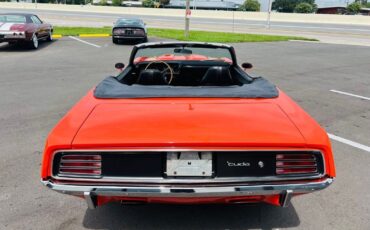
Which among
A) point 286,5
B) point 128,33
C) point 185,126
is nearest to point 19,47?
point 128,33

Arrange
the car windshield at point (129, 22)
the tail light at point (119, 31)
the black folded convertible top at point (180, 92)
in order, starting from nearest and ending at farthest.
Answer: the black folded convertible top at point (180, 92) → the tail light at point (119, 31) → the car windshield at point (129, 22)

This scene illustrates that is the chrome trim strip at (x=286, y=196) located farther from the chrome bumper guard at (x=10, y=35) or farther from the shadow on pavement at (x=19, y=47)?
the shadow on pavement at (x=19, y=47)

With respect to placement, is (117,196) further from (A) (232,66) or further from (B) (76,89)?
(B) (76,89)

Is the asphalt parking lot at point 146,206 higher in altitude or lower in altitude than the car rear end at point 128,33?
lower

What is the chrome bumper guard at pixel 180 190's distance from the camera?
239 centimetres

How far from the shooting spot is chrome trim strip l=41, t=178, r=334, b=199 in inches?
94.2

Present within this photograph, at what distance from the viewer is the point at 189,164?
8.00 feet

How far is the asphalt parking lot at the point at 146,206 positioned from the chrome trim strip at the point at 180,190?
0.60m

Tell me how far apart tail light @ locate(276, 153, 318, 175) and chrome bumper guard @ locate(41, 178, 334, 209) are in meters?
0.09

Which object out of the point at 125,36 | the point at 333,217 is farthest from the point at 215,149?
the point at 125,36

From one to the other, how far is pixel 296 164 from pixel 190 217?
101cm

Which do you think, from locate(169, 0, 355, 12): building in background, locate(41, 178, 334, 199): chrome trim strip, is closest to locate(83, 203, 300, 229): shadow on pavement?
locate(41, 178, 334, 199): chrome trim strip

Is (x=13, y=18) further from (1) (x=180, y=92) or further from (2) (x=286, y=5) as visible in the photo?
(2) (x=286, y=5)

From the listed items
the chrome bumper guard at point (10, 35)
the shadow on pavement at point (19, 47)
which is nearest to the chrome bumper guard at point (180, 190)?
the chrome bumper guard at point (10, 35)
